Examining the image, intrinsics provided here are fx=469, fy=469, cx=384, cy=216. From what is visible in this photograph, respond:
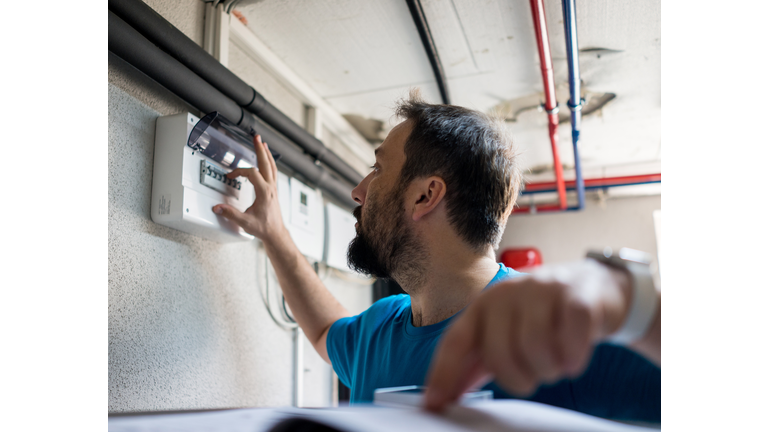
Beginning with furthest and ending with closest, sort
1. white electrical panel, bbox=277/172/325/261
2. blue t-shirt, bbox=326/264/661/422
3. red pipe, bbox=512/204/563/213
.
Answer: red pipe, bbox=512/204/563/213 < white electrical panel, bbox=277/172/325/261 < blue t-shirt, bbox=326/264/661/422

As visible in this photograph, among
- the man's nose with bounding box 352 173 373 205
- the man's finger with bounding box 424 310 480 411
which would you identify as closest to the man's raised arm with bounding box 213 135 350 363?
the man's nose with bounding box 352 173 373 205

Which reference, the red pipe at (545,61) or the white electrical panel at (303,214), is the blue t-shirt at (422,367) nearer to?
the white electrical panel at (303,214)

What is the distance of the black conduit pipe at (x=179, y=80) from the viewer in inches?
32.2

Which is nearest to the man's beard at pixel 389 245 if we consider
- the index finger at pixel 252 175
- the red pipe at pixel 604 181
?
the index finger at pixel 252 175

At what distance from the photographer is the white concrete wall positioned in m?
0.88

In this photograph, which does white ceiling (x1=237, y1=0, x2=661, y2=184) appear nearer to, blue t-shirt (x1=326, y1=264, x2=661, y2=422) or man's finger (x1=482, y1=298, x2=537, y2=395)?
blue t-shirt (x1=326, y1=264, x2=661, y2=422)

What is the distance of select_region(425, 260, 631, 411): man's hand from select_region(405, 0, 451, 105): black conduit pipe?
1.07 meters

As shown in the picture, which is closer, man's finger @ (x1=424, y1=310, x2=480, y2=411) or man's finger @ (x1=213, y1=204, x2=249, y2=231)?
man's finger @ (x1=424, y1=310, x2=480, y2=411)

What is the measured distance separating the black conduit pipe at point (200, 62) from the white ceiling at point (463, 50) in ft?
0.81

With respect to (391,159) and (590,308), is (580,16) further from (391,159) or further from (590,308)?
(590,308)

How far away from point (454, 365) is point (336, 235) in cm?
145

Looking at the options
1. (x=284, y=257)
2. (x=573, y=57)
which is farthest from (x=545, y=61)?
(x=284, y=257)

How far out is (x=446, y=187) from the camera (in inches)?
37.1
